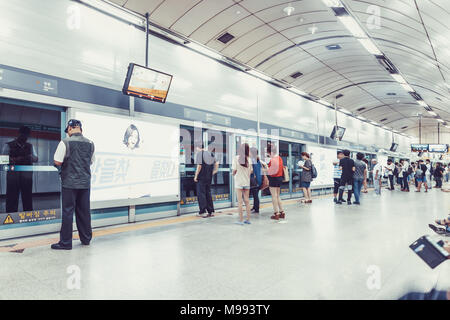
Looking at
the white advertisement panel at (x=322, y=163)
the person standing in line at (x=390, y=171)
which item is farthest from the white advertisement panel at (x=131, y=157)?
the person standing in line at (x=390, y=171)

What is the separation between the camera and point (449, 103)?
14.2m

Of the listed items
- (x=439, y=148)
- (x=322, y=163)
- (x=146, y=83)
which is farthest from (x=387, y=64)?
(x=439, y=148)

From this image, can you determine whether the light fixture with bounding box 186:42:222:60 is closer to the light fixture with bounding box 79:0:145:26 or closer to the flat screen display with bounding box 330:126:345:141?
the light fixture with bounding box 79:0:145:26

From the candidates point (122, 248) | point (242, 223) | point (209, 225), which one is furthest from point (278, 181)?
point (122, 248)

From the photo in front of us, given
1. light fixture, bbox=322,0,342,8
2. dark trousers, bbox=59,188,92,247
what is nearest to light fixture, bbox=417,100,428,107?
light fixture, bbox=322,0,342,8

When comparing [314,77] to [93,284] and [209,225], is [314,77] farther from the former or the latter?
[93,284]

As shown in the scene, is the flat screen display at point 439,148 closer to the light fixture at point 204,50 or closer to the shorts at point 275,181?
the light fixture at point 204,50

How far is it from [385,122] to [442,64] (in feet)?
39.2

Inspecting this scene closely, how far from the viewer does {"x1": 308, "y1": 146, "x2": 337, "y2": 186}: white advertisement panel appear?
1146 cm

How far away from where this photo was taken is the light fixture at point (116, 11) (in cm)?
494

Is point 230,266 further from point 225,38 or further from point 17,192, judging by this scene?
point 225,38

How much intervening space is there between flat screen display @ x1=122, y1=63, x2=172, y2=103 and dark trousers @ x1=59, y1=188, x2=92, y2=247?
6.83ft

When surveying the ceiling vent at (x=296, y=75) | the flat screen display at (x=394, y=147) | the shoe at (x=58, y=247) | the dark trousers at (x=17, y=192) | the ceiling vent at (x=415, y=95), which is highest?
the ceiling vent at (x=415, y=95)

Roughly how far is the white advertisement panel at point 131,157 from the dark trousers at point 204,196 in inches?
19.2
